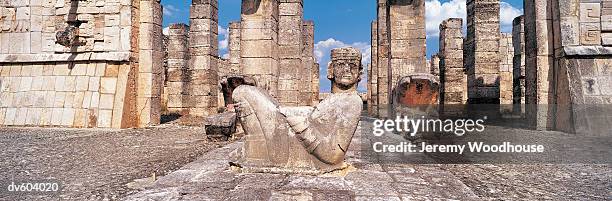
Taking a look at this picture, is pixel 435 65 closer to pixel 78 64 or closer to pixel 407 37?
pixel 407 37

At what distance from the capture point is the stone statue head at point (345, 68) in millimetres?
3549

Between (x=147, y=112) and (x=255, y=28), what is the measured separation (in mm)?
3576

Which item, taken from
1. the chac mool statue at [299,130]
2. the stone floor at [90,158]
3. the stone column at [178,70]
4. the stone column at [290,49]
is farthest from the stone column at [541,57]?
the stone column at [178,70]

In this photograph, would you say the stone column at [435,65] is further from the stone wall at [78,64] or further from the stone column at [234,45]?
the stone wall at [78,64]

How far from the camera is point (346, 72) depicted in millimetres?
3588

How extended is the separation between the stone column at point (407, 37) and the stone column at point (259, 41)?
3.25 metres

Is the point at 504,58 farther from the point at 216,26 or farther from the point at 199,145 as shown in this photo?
the point at 199,145

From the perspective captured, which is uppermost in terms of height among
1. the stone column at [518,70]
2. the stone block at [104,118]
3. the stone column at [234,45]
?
the stone column at [234,45]

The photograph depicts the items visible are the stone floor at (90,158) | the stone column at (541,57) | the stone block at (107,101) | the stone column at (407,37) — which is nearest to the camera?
the stone floor at (90,158)

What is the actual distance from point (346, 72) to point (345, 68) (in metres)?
0.05

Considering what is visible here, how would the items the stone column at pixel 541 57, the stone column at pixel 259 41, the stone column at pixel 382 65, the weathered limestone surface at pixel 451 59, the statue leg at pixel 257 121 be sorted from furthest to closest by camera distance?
1. the weathered limestone surface at pixel 451 59
2. the stone column at pixel 382 65
3. the stone column at pixel 259 41
4. the stone column at pixel 541 57
5. the statue leg at pixel 257 121

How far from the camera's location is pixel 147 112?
28.9 feet

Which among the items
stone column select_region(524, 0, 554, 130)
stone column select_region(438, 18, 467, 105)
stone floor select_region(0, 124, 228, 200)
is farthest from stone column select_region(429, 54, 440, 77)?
stone floor select_region(0, 124, 228, 200)

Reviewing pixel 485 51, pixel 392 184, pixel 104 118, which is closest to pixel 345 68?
pixel 392 184
